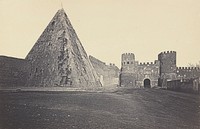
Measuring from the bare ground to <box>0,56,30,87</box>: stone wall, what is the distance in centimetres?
28

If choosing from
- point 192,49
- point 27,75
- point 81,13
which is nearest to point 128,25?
point 81,13

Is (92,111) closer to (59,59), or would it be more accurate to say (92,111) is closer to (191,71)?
(59,59)

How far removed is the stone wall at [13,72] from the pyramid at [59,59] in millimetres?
65

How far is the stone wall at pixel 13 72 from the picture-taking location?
252 centimetres

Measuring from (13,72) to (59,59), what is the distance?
1.67ft

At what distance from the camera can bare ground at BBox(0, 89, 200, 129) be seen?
197 cm

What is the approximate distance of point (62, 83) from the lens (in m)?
2.85

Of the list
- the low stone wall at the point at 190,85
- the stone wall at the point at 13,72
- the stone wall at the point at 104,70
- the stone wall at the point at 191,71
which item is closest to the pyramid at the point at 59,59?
the stone wall at the point at 13,72

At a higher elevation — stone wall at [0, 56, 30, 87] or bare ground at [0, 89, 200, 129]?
stone wall at [0, 56, 30, 87]

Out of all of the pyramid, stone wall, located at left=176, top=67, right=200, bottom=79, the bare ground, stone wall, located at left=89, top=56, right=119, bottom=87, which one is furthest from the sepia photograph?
stone wall, located at left=89, top=56, right=119, bottom=87

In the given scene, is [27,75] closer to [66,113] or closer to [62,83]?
[62,83]

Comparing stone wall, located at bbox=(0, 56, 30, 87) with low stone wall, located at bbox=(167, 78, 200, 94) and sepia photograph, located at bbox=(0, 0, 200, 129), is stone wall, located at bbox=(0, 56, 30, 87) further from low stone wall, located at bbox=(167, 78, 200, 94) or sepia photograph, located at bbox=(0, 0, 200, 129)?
low stone wall, located at bbox=(167, 78, 200, 94)

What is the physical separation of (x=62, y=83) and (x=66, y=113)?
87cm

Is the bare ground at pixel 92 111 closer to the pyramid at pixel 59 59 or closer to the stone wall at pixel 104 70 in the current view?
the pyramid at pixel 59 59
